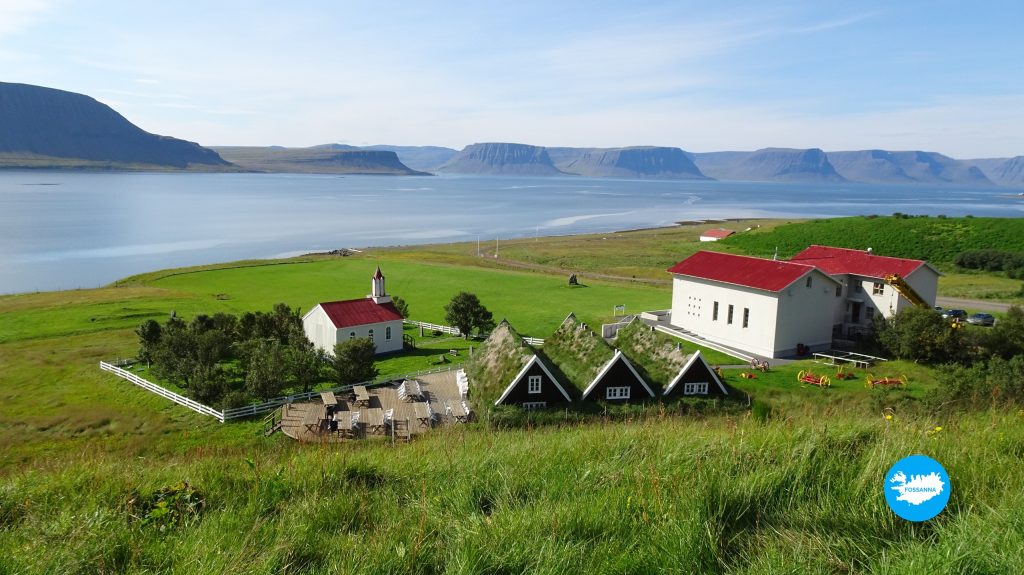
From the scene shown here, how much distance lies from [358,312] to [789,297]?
26.3 meters

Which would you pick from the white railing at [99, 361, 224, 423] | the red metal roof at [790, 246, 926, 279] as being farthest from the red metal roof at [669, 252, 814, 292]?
the white railing at [99, 361, 224, 423]

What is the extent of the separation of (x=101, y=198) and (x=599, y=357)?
204467 millimetres

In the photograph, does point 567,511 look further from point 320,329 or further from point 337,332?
point 320,329

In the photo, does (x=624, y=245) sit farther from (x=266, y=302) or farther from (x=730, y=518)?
(x=730, y=518)

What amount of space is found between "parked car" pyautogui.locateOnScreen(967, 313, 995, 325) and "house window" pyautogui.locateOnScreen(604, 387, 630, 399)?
30783 mm

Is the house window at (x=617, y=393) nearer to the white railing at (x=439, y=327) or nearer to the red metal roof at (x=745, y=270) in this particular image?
the red metal roof at (x=745, y=270)

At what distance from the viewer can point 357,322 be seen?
39562 mm

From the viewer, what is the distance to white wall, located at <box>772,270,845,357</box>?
37.2 metres

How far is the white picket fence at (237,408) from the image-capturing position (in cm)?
2848

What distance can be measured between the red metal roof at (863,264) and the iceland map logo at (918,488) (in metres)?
39.2

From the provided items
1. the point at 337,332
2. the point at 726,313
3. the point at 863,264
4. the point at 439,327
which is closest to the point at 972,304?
the point at 863,264

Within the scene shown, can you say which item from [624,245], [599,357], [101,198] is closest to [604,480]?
[599,357]

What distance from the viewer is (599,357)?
92.3 feet

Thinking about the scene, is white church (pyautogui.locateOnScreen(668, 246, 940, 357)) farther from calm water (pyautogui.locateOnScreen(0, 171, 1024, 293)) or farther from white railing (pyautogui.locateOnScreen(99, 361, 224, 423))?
calm water (pyautogui.locateOnScreen(0, 171, 1024, 293))
